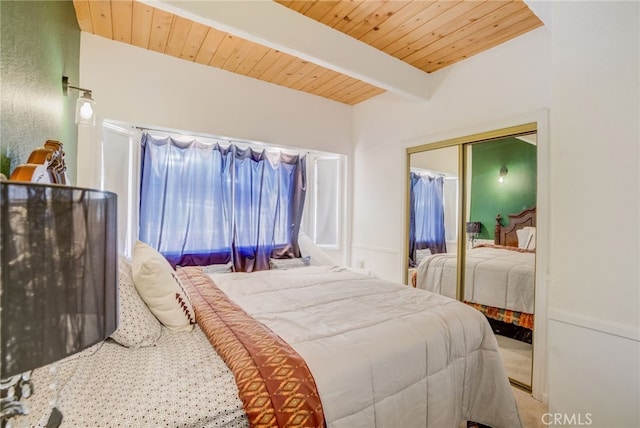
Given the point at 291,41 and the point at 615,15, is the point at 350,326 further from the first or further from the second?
the point at 291,41

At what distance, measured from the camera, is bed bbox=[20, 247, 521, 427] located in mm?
879

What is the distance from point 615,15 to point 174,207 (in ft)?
10.8

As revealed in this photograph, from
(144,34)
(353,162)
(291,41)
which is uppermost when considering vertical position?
(144,34)

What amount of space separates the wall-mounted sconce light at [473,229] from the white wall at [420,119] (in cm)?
72

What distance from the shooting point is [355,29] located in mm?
2271

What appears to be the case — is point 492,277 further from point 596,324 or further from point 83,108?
point 83,108

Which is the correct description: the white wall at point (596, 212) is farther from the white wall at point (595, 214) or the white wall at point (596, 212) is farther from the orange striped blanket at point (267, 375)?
the orange striped blanket at point (267, 375)

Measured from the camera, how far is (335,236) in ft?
12.8

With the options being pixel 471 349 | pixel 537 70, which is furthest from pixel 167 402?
pixel 537 70

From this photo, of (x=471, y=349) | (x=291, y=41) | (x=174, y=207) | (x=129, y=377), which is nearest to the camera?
(x=129, y=377)

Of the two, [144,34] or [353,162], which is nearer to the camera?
[144,34]

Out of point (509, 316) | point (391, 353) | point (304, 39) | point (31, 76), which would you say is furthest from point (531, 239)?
point (31, 76)

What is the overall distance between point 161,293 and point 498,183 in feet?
8.56

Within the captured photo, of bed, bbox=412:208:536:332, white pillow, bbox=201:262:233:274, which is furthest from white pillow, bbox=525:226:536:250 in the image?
white pillow, bbox=201:262:233:274
